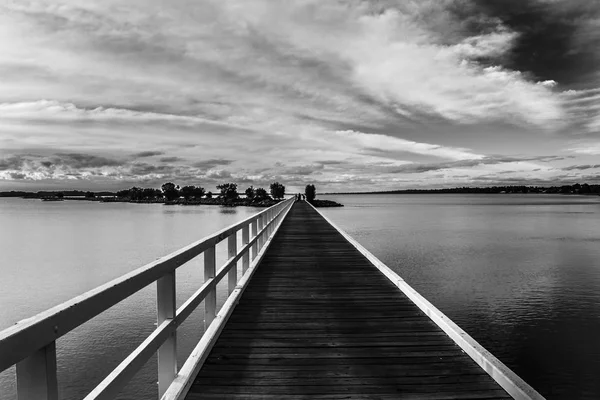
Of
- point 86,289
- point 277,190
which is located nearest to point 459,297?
point 86,289

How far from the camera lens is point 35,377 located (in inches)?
64.7

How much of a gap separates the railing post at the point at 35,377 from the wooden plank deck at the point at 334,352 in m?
1.91

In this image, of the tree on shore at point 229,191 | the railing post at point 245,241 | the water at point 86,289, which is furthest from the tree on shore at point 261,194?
the railing post at point 245,241

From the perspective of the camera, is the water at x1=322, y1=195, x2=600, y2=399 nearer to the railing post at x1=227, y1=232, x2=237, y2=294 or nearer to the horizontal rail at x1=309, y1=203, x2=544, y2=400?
the horizontal rail at x1=309, y1=203, x2=544, y2=400

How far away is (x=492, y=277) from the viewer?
21.7 m

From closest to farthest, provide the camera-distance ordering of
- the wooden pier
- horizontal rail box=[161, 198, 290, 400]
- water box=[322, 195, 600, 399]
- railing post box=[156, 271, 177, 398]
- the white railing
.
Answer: the white railing, the wooden pier, railing post box=[156, 271, 177, 398], horizontal rail box=[161, 198, 290, 400], water box=[322, 195, 600, 399]

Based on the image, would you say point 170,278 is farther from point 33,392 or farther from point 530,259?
point 530,259

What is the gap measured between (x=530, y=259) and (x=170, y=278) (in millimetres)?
29878

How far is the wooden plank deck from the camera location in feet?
11.5

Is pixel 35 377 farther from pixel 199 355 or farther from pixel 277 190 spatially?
pixel 277 190

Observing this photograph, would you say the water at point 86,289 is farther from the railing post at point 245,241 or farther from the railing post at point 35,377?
the railing post at point 35,377

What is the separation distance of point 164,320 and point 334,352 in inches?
80.2

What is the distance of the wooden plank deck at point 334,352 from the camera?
3.52 m

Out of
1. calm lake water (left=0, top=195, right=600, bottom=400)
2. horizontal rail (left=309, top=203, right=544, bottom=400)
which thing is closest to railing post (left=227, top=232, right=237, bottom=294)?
horizontal rail (left=309, top=203, right=544, bottom=400)
